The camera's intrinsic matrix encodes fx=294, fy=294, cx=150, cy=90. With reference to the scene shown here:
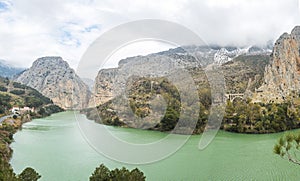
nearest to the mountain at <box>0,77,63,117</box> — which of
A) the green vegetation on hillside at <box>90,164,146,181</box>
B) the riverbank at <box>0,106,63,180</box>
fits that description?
the riverbank at <box>0,106,63,180</box>

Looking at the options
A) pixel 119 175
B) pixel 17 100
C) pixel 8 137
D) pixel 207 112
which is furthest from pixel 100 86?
pixel 17 100

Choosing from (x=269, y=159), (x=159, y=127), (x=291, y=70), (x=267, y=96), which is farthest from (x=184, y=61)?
(x=291, y=70)

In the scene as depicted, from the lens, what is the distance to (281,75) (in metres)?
23.5

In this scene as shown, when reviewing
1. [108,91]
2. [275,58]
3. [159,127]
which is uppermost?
[275,58]

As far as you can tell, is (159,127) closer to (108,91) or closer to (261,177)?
(108,91)

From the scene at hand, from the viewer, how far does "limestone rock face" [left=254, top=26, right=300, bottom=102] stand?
23000 mm

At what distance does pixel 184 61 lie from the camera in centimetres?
1070

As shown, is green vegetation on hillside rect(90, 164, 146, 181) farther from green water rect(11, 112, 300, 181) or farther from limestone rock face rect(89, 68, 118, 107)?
green water rect(11, 112, 300, 181)

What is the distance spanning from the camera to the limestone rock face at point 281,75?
23.0m

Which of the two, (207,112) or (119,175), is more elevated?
(207,112)

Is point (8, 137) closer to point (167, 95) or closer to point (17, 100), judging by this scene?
point (167, 95)

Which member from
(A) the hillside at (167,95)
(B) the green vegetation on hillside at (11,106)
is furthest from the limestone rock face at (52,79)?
(A) the hillside at (167,95)

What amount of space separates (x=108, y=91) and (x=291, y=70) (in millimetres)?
16460

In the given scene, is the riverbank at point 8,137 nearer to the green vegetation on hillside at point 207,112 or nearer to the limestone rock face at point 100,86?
the limestone rock face at point 100,86
